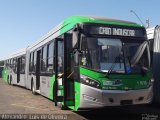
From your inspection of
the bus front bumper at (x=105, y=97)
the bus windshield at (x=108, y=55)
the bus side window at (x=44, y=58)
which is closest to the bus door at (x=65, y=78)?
the bus front bumper at (x=105, y=97)

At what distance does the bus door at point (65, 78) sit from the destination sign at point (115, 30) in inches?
53.0

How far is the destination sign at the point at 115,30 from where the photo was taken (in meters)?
10.1

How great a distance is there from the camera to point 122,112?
510 inches

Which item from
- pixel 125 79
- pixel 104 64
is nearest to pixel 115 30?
pixel 104 64

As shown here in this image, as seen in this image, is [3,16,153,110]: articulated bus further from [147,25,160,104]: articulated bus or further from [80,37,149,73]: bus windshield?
[147,25,160,104]: articulated bus

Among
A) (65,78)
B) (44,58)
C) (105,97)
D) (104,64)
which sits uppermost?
(44,58)

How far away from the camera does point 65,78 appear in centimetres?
1097

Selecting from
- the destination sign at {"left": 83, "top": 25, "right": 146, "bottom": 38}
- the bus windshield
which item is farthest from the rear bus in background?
the bus windshield

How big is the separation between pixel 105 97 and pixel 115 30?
7.41 ft

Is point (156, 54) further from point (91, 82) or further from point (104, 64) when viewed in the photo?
point (91, 82)

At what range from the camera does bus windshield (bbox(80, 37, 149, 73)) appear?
9750 millimetres

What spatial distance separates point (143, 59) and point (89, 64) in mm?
1902

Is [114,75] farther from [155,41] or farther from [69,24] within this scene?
[155,41]

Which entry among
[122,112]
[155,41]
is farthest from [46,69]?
[155,41]
